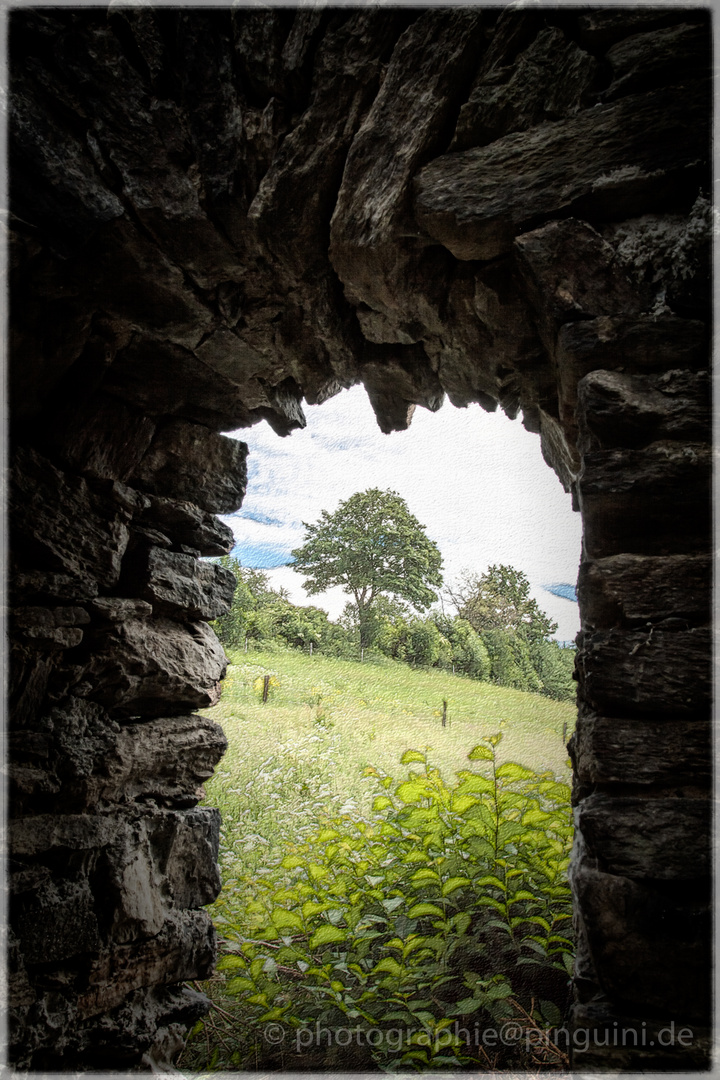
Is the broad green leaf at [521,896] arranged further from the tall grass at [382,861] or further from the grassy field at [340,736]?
the grassy field at [340,736]

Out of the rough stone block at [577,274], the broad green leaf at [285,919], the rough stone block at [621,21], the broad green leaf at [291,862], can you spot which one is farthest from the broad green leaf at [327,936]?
the rough stone block at [621,21]

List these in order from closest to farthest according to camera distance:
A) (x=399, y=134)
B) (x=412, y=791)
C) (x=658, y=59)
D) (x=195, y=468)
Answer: (x=658, y=59), (x=399, y=134), (x=412, y=791), (x=195, y=468)

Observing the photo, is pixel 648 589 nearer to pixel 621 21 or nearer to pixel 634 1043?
pixel 634 1043

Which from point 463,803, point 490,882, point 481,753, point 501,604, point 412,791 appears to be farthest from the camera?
point 501,604

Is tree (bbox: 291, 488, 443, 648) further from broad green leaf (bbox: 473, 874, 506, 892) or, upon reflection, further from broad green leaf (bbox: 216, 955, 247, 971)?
broad green leaf (bbox: 216, 955, 247, 971)

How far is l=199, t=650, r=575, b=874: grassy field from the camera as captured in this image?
2.98 metres

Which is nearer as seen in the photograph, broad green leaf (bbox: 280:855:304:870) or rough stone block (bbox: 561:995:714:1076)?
rough stone block (bbox: 561:995:714:1076)

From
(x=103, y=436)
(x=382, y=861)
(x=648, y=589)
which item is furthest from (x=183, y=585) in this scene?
(x=648, y=589)

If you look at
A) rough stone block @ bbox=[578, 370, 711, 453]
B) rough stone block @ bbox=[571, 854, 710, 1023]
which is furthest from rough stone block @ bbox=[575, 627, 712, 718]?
rough stone block @ bbox=[578, 370, 711, 453]

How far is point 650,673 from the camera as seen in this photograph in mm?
1332

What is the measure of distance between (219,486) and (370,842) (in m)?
1.85

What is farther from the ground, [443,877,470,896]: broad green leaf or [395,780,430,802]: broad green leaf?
[395,780,430,802]: broad green leaf

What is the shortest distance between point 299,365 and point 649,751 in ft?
6.20

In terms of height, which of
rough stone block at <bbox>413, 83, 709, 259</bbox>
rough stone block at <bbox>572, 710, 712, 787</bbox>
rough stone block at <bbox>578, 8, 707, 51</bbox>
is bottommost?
Answer: rough stone block at <bbox>572, 710, 712, 787</bbox>
